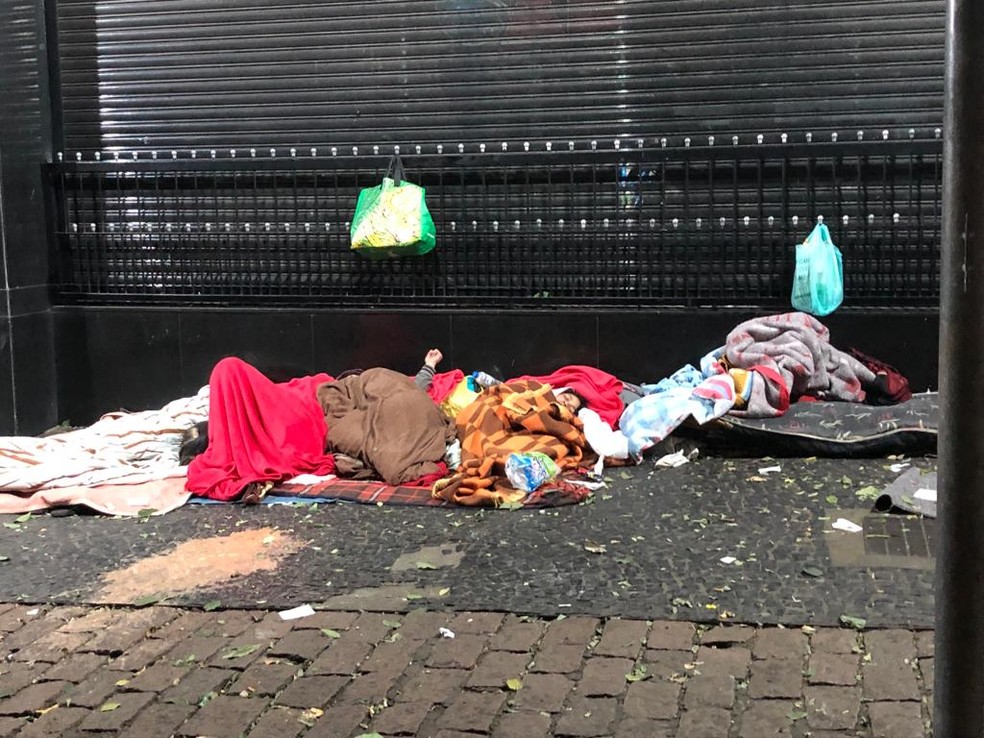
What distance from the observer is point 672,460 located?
23.1 feet

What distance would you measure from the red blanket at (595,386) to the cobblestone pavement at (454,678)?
2.95m

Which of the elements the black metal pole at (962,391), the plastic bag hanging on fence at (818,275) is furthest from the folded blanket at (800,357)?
the black metal pole at (962,391)

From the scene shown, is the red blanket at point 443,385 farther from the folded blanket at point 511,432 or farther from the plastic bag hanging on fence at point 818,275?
the plastic bag hanging on fence at point 818,275

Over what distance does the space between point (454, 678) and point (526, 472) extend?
7.85 feet

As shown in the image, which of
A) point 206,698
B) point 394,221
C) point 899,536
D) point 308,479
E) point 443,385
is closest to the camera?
point 206,698

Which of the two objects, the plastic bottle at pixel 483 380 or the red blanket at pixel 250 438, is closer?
the red blanket at pixel 250 438

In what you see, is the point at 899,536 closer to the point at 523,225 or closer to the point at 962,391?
the point at 962,391

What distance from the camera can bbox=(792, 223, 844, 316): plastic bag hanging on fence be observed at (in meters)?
7.57

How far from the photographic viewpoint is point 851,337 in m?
7.84

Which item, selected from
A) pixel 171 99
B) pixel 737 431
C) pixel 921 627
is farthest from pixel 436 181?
pixel 921 627

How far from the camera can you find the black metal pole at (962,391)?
228 centimetres

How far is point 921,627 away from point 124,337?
673 cm

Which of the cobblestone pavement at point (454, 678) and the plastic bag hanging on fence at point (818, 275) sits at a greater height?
the plastic bag hanging on fence at point (818, 275)

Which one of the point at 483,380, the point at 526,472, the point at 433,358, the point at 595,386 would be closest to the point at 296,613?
the point at 526,472
